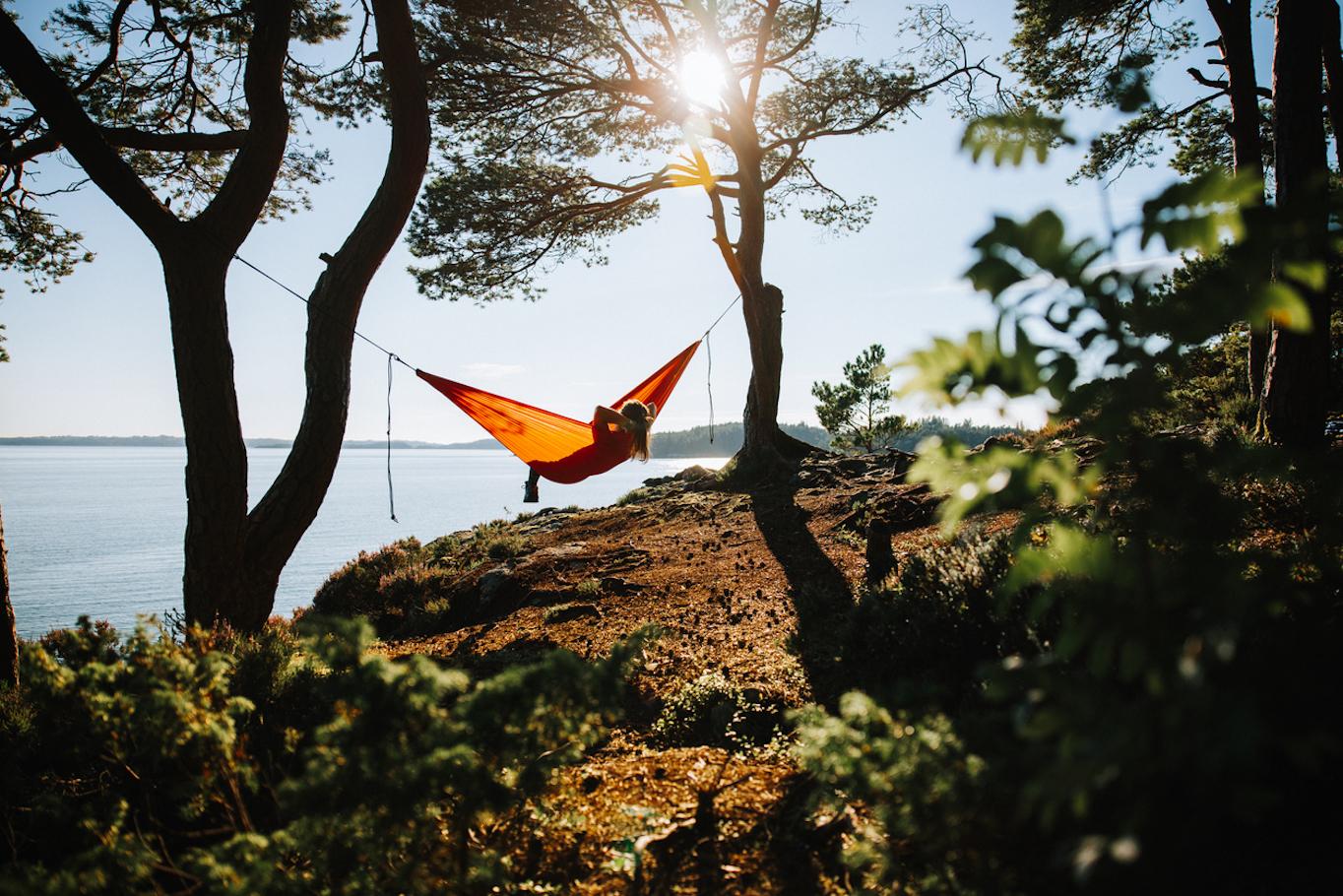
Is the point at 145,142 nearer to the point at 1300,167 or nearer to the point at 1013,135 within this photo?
the point at 1013,135

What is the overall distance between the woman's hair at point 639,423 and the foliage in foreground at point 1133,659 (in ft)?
14.9

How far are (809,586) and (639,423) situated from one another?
2643 mm

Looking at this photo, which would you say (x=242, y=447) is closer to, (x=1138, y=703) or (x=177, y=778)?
(x=177, y=778)

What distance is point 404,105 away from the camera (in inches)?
129

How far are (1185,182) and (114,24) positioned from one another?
589cm

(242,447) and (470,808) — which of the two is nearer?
(470,808)

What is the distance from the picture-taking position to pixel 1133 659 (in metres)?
0.62

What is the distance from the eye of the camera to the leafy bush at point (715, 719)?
7.00 ft

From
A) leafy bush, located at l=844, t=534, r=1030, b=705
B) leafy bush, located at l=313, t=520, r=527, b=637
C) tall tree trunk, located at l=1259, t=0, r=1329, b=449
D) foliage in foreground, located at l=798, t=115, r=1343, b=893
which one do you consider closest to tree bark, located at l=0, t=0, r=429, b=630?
leafy bush, located at l=313, t=520, r=527, b=637

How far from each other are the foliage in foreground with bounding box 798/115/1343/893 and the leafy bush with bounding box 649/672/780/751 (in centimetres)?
101


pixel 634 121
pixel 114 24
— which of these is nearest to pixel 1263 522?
pixel 114 24

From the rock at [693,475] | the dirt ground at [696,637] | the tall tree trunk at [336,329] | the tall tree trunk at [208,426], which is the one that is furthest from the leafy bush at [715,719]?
the rock at [693,475]

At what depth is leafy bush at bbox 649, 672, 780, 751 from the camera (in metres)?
2.13

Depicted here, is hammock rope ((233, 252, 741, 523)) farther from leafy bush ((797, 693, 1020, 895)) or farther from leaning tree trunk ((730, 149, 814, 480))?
leafy bush ((797, 693, 1020, 895))
